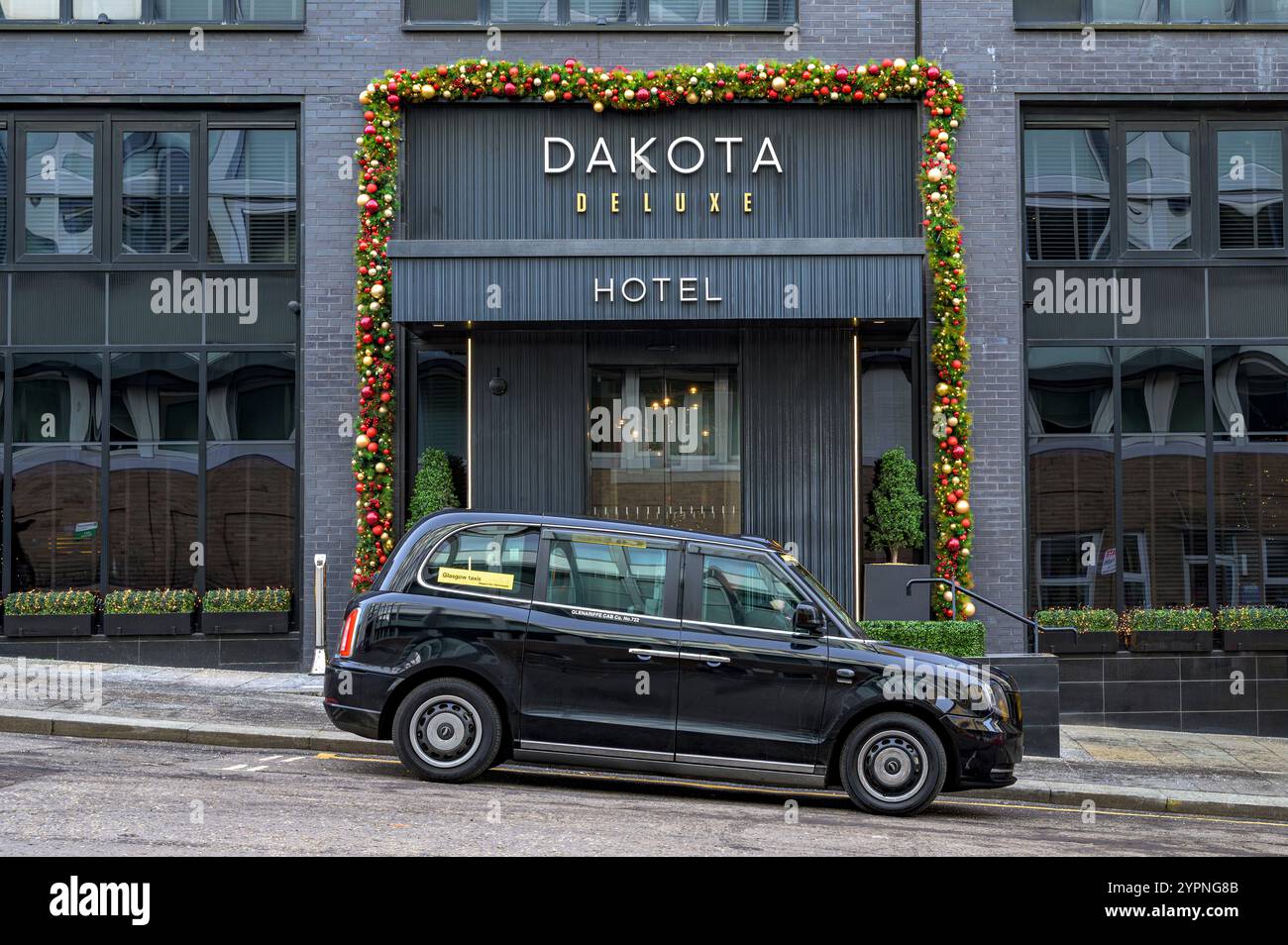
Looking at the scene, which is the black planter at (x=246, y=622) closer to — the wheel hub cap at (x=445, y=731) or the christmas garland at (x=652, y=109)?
the christmas garland at (x=652, y=109)

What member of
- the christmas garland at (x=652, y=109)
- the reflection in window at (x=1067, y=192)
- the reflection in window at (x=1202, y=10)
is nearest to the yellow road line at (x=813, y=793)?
the christmas garland at (x=652, y=109)

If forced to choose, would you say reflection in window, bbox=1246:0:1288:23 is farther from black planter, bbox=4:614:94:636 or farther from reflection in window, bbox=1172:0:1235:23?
black planter, bbox=4:614:94:636

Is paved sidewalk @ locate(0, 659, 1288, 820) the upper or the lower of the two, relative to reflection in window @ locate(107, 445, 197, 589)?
lower

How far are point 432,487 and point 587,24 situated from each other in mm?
5628

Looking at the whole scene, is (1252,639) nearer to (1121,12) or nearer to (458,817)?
(1121,12)

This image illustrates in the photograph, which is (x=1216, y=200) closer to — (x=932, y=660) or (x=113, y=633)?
(x=932, y=660)

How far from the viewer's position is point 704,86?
14617mm

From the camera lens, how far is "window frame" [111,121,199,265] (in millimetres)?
14703

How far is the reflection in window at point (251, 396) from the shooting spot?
1470 cm

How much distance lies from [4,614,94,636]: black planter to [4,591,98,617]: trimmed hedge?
0.02 meters

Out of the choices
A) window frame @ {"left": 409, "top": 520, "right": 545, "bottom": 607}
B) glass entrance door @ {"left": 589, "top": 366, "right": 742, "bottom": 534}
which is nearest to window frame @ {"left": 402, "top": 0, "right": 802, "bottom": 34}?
glass entrance door @ {"left": 589, "top": 366, "right": 742, "bottom": 534}

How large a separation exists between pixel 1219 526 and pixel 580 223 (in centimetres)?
813

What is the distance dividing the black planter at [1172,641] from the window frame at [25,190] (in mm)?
12559

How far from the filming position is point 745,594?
9141 mm
